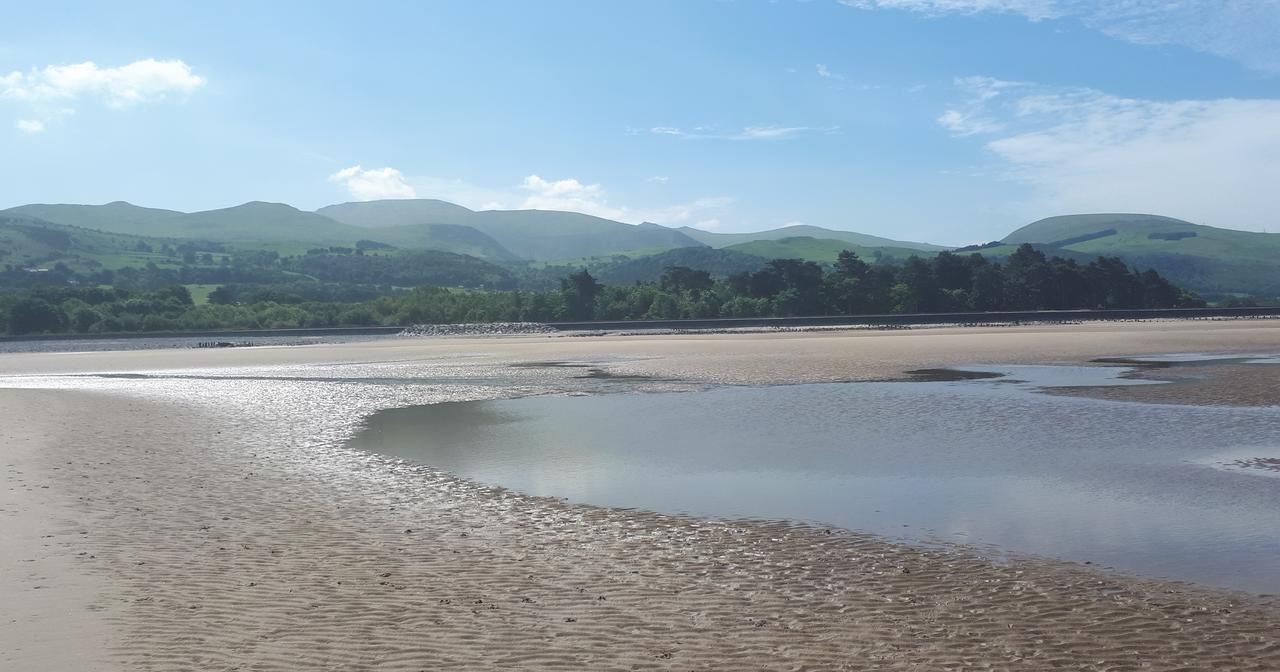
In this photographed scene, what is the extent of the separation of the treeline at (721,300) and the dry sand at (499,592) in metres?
109

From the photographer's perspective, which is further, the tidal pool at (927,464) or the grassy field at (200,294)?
the grassy field at (200,294)

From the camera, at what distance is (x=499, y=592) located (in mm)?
10320

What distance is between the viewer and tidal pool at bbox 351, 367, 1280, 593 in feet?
42.5

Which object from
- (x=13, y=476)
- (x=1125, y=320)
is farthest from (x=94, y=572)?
(x=1125, y=320)

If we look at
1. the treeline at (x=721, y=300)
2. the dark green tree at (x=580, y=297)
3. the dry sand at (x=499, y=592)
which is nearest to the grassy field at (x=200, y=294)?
the treeline at (x=721, y=300)

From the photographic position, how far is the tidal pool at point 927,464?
1295 centimetres

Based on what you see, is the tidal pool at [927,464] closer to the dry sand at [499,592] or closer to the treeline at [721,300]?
the dry sand at [499,592]

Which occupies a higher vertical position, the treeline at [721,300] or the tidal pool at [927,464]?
the treeline at [721,300]

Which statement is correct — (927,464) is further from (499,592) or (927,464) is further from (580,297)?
(580,297)

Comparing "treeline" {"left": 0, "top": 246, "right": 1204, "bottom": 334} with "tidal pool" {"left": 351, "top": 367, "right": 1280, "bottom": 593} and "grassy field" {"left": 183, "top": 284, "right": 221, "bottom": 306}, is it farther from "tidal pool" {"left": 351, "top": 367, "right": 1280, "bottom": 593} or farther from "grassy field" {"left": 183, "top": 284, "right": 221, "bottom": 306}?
"tidal pool" {"left": 351, "top": 367, "right": 1280, "bottom": 593}

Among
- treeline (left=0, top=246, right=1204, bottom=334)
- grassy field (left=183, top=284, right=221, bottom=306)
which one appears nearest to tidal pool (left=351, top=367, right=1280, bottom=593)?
treeline (left=0, top=246, right=1204, bottom=334)

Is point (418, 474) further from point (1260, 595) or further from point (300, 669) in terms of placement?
point (1260, 595)

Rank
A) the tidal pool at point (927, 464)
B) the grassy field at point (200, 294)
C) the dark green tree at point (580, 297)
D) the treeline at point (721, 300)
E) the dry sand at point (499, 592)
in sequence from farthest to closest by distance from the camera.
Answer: the grassy field at point (200, 294), the dark green tree at point (580, 297), the treeline at point (721, 300), the tidal pool at point (927, 464), the dry sand at point (499, 592)

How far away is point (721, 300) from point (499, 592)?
119 m
